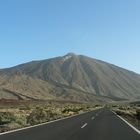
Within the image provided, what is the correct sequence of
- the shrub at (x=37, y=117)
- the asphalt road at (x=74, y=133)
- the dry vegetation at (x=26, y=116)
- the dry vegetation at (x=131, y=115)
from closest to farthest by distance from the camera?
the asphalt road at (x=74, y=133)
the dry vegetation at (x=26, y=116)
the shrub at (x=37, y=117)
the dry vegetation at (x=131, y=115)

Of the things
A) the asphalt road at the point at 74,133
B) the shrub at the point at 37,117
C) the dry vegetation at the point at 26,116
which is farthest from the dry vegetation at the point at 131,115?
the shrub at the point at 37,117

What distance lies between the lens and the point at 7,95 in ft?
503

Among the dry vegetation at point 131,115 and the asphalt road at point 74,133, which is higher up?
the dry vegetation at point 131,115

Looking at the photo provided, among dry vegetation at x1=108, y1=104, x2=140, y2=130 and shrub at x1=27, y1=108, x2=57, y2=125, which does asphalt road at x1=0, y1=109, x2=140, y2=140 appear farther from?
shrub at x1=27, y1=108, x2=57, y2=125

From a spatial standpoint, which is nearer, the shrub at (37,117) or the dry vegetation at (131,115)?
the shrub at (37,117)

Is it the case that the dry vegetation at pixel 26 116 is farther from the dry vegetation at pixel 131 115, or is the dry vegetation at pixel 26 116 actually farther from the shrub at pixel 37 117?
the dry vegetation at pixel 131 115

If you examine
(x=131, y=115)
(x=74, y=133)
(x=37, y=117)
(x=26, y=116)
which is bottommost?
(x=74, y=133)

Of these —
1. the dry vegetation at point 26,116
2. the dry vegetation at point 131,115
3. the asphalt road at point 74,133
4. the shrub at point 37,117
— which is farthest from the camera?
the dry vegetation at point 131,115

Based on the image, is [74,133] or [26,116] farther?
[26,116]

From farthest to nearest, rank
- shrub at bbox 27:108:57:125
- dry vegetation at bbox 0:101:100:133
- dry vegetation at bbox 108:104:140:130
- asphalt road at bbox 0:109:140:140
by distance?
dry vegetation at bbox 108:104:140:130
shrub at bbox 27:108:57:125
dry vegetation at bbox 0:101:100:133
asphalt road at bbox 0:109:140:140

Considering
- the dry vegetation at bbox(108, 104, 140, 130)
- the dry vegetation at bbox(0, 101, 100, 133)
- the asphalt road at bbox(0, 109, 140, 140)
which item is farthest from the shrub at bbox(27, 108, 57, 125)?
the dry vegetation at bbox(108, 104, 140, 130)

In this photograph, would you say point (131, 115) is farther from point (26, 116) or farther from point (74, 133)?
point (74, 133)

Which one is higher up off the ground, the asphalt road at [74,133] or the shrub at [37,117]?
the shrub at [37,117]

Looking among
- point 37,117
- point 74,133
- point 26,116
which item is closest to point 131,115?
point 37,117
